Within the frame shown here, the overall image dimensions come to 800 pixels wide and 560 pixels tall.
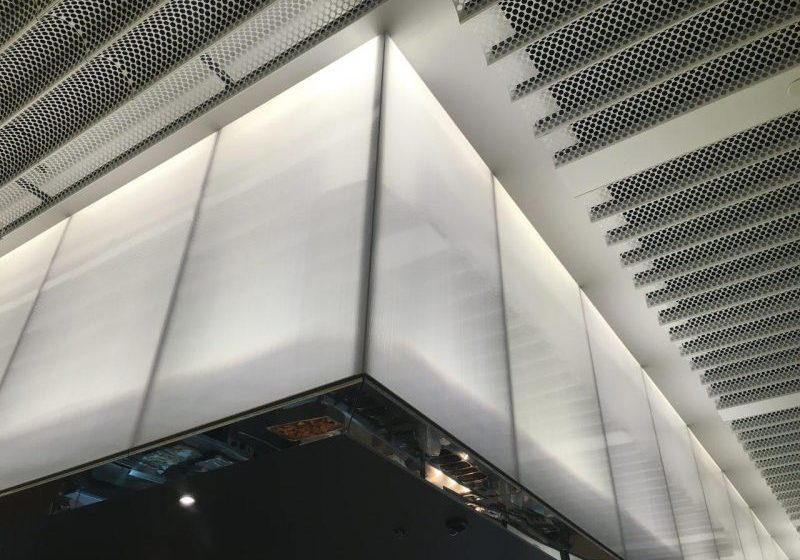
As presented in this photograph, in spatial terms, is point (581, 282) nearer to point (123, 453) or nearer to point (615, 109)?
point (615, 109)

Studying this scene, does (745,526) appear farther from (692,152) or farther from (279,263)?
(279,263)

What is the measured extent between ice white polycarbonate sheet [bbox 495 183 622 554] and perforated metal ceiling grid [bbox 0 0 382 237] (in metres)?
1.51

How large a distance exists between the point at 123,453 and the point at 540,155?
101 inches

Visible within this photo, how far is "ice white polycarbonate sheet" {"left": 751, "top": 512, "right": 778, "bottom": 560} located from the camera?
26.5 ft

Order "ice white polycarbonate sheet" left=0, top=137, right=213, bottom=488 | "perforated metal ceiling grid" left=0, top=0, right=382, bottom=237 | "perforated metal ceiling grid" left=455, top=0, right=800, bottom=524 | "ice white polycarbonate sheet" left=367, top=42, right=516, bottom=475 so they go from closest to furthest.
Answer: "ice white polycarbonate sheet" left=367, top=42, right=516, bottom=475, "ice white polycarbonate sheet" left=0, top=137, right=213, bottom=488, "perforated metal ceiling grid" left=455, top=0, right=800, bottom=524, "perforated metal ceiling grid" left=0, top=0, right=382, bottom=237

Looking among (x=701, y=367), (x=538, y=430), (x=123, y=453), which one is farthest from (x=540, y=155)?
(x=123, y=453)

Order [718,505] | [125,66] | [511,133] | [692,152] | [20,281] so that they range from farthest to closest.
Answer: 1. [718,505]
2. [20,281]
3. [511,133]
4. [692,152]
5. [125,66]

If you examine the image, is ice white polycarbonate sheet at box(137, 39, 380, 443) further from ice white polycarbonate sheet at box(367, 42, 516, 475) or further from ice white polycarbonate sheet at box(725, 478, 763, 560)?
ice white polycarbonate sheet at box(725, 478, 763, 560)

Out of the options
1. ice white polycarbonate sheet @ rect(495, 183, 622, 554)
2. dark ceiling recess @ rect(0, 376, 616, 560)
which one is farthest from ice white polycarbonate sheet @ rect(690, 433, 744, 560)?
dark ceiling recess @ rect(0, 376, 616, 560)

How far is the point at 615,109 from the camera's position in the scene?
121 inches

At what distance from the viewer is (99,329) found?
2941mm

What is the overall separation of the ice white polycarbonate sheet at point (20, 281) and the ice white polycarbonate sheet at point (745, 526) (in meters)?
7.06

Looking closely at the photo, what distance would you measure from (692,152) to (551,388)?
4.61 ft

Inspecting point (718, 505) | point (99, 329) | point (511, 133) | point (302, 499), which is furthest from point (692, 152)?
point (718, 505)
